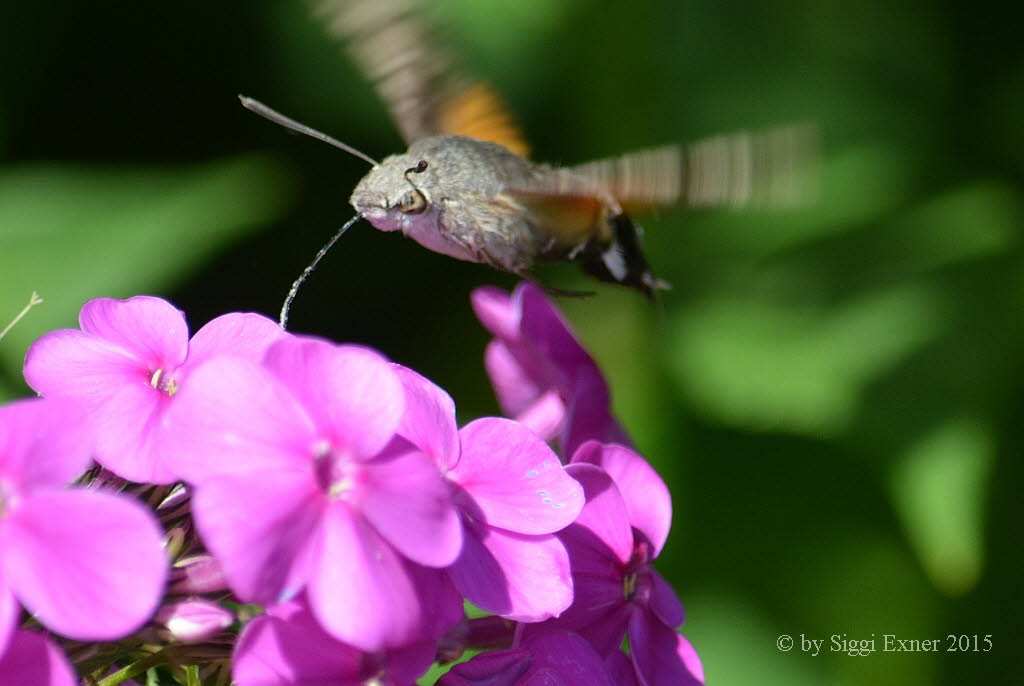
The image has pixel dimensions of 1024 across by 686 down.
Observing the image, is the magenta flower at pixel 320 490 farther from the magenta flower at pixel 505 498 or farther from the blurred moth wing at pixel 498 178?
the blurred moth wing at pixel 498 178

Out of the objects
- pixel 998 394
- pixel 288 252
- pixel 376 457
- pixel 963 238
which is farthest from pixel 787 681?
pixel 376 457

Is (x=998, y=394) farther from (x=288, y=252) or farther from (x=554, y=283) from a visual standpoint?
(x=288, y=252)

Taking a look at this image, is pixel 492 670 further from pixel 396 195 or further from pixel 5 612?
pixel 396 195

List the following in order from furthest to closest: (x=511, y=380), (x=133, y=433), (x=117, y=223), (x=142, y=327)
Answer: (x=117, y=223), (x=511, y=380), (x=142, y=327), (x=133, y=433)

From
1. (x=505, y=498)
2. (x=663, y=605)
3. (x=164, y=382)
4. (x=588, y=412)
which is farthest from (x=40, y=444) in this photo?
(x=588, y=412)

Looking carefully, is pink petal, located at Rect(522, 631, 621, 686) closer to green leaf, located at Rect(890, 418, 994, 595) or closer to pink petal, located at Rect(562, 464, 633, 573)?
pink petal, located at Rect(562, 464, 633, 573)

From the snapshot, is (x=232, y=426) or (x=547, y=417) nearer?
(x=232, y=426)
